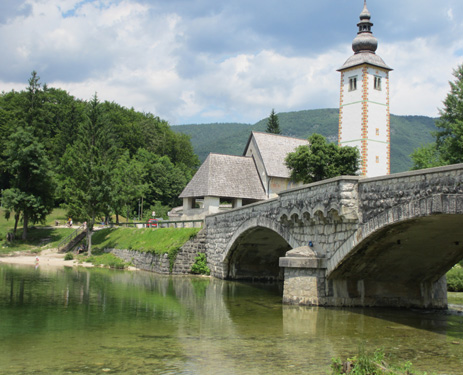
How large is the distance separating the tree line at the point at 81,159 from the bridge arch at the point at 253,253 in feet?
57.8

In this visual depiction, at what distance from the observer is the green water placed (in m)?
9.82

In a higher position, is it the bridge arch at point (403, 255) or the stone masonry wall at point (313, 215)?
the stone masonry wall at point (313, 215)

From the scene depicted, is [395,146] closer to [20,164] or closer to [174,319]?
[20,164]

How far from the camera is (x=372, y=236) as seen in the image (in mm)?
15180

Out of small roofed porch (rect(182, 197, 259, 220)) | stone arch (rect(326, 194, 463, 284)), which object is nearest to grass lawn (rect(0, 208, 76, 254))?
small roofed porch (rect(182, 197, 259, 220))

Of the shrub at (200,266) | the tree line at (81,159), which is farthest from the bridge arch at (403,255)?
the tree line at (81,159)

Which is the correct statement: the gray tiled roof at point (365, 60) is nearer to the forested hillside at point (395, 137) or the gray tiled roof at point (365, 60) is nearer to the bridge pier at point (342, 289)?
the bridge pier at point (342, 289)

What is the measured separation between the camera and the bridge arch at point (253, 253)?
86.3ft

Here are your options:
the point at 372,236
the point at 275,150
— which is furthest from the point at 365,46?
the point at 372,236

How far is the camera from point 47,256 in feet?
144

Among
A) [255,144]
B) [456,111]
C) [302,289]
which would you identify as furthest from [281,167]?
[302,289]

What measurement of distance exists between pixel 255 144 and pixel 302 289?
32134 millimetres

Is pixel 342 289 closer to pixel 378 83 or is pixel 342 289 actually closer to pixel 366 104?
pixel 366 104

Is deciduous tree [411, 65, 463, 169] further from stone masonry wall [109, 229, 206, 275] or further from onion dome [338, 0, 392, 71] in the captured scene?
stone masonry wall [109, 229, 206, 275]
